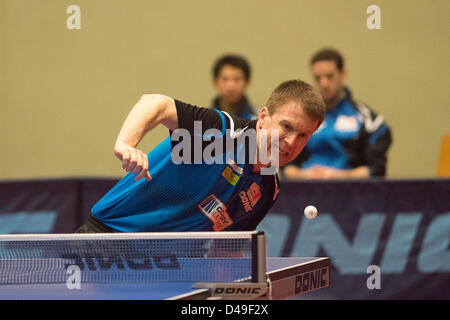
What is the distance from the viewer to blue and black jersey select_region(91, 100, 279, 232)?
3283 mm

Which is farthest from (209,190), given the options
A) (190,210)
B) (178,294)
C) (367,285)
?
(367,285)

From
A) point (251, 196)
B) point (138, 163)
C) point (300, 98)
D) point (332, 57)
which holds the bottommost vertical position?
point (251, 196)

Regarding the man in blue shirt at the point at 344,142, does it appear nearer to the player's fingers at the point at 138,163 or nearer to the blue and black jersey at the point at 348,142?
the blue and black jersey at the point at 348,142

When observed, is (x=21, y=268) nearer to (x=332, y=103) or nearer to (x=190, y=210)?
(x=190, y=210)

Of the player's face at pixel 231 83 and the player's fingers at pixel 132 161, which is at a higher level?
the player's face at pixel 231 83

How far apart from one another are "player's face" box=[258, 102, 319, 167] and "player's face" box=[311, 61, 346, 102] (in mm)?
3326

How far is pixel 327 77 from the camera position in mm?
6492

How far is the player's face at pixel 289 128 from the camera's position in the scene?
124 inches

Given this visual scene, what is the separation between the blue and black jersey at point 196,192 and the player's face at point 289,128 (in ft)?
0.53

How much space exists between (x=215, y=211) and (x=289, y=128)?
57 cm

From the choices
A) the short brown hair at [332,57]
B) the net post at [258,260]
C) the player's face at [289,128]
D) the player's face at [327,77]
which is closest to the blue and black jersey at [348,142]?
the player's face at [327,77]

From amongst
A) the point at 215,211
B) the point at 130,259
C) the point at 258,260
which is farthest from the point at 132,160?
the point at 215,211

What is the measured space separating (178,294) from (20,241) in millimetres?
812

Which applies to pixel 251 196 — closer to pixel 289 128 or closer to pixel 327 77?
pixel 289 128
